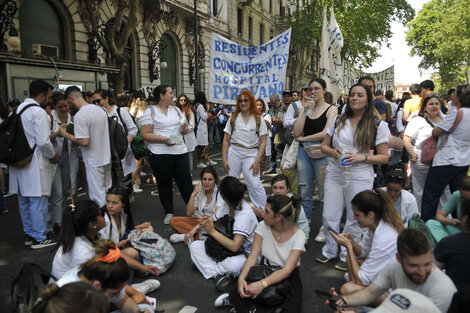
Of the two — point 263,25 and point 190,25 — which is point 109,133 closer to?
point 190,25

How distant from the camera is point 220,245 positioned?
3602 millimetres

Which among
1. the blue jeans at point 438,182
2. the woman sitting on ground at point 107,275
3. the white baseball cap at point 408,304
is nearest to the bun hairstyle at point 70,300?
the woman sitting on ground at point 107,275

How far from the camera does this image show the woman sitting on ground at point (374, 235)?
9.13ft

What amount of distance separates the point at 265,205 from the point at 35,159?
2.83m

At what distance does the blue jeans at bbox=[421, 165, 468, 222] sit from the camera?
4.14 meters

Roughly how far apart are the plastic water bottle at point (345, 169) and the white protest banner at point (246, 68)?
2782 mm

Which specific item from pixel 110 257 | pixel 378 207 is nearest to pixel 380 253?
pixel 378 207

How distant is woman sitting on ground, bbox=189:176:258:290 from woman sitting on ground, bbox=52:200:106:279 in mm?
1056

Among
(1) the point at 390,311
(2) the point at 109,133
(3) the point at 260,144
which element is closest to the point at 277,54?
(3) the point at 260,144

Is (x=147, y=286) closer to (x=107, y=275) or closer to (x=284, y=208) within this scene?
(x=107, y=275)

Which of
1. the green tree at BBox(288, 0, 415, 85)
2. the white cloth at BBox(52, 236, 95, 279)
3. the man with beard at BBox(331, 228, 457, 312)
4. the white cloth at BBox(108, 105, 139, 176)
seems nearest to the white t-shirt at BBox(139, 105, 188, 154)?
the white cloth at BBox(108, 105, 139, 176)

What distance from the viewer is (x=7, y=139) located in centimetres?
418

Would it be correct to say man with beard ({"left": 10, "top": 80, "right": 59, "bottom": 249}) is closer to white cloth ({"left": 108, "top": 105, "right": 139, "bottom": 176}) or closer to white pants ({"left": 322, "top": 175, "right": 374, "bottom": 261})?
white cloth ({"left": 108, "top": 105, "right": 139, "bottom": 176})

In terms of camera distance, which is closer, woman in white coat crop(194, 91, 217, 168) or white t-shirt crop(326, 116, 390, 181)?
white t-shirt crop(326, 116, 390, 181)
